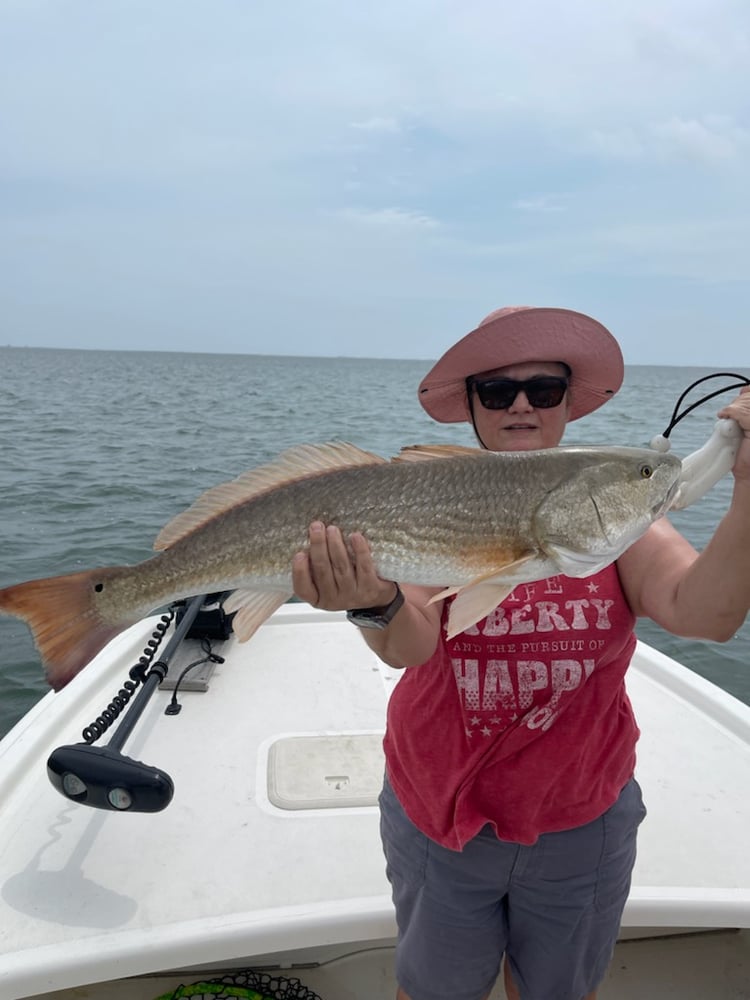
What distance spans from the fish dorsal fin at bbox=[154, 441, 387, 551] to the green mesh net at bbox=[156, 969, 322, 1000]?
201cm

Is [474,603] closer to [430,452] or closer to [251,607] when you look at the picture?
[430,452]

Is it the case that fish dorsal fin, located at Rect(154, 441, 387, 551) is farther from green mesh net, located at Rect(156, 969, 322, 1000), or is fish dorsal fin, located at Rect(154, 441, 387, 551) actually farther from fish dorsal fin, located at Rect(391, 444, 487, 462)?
green mesh net, located at Rect(156, 969, 322, 1000)

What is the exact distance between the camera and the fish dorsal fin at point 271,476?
8.93ft

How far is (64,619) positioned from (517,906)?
1973 mm

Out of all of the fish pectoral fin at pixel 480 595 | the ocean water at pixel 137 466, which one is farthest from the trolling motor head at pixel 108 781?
the ocean water at pixel 137 466

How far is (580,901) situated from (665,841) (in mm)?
1292

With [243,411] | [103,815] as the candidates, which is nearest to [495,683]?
[103,815]

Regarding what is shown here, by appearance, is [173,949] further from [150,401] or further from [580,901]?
[150,401]

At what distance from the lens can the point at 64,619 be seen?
2.67m

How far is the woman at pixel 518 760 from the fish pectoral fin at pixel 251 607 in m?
0.20

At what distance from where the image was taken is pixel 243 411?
116 feet

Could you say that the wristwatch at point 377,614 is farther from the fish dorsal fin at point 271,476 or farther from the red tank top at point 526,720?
the fish dorsal fin at point 271,476

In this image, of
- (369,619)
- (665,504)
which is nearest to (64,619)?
(369,619)

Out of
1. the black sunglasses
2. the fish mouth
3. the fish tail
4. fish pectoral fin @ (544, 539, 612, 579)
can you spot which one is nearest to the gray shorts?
fish pectoral fin @ (544, 539, 612, 579)
